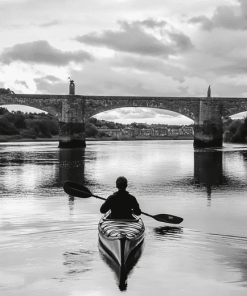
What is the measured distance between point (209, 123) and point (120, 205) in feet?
178

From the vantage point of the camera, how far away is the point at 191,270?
7766mm

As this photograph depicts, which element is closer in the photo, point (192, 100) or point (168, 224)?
point (168, 224)

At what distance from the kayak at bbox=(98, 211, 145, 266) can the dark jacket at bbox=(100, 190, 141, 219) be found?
13 cm

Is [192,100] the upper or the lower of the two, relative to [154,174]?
upper

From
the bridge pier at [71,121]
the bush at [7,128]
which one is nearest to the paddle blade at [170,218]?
the bridge pier at [71,121]

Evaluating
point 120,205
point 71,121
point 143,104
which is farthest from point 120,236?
point 143,104

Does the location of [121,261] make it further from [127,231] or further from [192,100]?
[192,100]

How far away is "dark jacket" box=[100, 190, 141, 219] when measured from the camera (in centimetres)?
924

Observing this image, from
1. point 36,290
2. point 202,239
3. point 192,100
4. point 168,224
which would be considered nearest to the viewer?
point 36,290

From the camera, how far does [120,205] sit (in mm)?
9266

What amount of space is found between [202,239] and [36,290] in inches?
154

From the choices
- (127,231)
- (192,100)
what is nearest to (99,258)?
(127,231)

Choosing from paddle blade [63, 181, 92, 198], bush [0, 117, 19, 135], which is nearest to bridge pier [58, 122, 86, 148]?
paddle blade [63, 181, 92, 198]

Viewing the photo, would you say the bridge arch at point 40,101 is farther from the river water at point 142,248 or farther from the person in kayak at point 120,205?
the person in kayak at point 120,205
